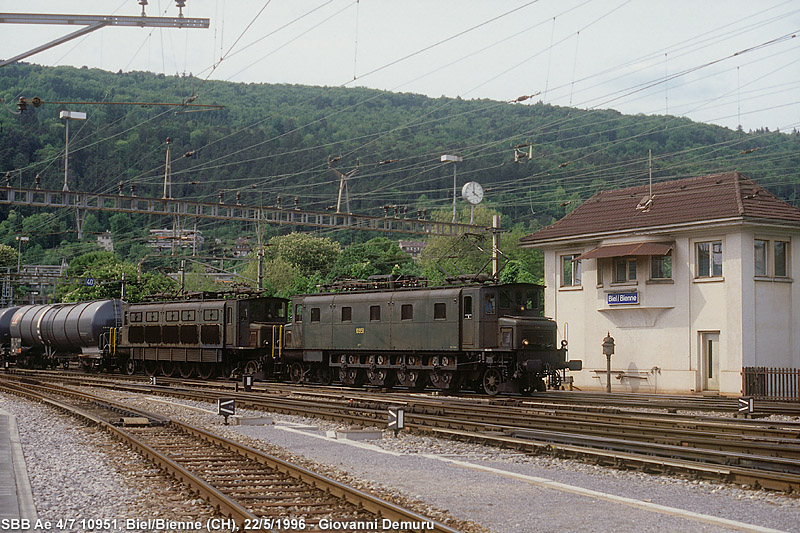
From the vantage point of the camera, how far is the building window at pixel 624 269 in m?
35.6

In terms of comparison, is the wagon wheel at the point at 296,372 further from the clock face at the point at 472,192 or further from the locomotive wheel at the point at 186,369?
the clock face at the point at 472,192

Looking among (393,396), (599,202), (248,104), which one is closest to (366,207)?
(248,104)

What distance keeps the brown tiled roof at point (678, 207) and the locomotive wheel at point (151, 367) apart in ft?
63.7

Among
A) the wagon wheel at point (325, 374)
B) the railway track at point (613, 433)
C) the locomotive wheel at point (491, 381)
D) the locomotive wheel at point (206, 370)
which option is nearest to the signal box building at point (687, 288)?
the locomotive wheel at point (491, 381)

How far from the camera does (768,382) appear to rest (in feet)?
97.5

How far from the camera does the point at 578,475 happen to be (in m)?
13.1

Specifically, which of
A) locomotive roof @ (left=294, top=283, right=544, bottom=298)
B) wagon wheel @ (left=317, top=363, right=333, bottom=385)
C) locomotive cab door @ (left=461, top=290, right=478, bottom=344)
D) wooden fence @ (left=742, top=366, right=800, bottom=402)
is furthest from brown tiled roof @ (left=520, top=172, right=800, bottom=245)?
wagon wheel @ (left=317, top=363, right=333, bottom=385)

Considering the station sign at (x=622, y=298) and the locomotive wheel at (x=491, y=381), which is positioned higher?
the station sign at (x=622, y=298)

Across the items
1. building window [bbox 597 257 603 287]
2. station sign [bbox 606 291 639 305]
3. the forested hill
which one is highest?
the forested hill

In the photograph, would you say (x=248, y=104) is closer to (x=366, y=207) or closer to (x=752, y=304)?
(x=366, y=207)

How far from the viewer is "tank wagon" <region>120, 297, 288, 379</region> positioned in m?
38.1

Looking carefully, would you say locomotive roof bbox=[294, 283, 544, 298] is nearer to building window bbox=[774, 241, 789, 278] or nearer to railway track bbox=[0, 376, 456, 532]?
building window bbox=[774, 241, 789, 278]

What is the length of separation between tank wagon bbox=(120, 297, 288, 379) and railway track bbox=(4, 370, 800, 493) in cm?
1223

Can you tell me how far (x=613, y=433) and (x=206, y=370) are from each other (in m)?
27.4
